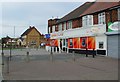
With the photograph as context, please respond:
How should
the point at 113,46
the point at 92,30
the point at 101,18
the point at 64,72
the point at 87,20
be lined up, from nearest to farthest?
the point at 64,72
the point at 113,46
the point at 101,18
the point at 92,30
the point at 87,20

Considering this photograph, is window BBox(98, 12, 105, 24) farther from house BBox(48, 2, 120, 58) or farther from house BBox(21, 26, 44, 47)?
house BBox(21, 26, 44, 47)

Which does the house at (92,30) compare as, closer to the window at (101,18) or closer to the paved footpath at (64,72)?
the window at (101,18)

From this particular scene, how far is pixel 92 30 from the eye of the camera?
33.7m

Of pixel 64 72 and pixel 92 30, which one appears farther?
pixel 92 30

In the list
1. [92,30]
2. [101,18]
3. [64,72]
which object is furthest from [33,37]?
[64,72]

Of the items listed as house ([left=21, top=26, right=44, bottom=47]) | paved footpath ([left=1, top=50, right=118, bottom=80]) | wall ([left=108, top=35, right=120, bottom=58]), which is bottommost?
paved footpath ([left=1, top=50, right=118, bottom=80])

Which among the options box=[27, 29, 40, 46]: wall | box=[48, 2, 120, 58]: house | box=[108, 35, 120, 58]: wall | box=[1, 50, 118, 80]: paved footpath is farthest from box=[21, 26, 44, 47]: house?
box=[1, 50, 118, 80]: paved footpath

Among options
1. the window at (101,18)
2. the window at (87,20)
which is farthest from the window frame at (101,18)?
the window at (87,20)

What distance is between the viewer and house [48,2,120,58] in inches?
1153

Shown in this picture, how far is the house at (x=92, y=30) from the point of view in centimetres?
2928

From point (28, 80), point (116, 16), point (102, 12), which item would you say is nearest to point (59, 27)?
point (102, 12)

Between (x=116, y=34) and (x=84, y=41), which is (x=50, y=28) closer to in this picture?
(x=84, y=41)

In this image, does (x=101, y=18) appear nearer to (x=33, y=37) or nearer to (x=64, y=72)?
(x=64, y=72)

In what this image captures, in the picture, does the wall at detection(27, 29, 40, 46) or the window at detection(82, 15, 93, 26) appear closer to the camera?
the window at detection(82, 15, 93, 26)
